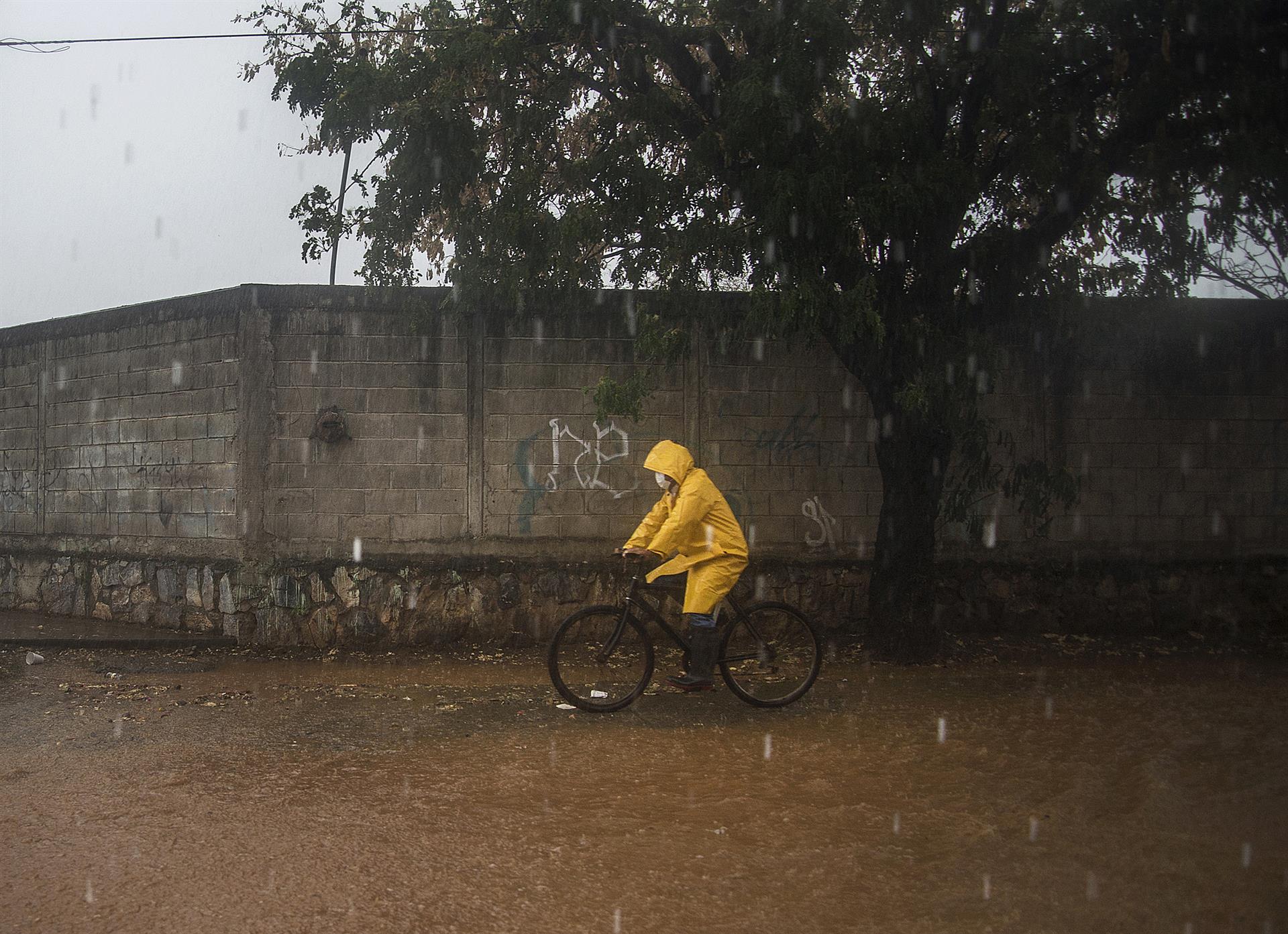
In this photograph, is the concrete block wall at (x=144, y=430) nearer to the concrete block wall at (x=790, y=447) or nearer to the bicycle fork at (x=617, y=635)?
the bicycle fork at (x=617, y=635)

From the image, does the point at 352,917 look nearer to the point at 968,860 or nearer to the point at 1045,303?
the point at 968,860

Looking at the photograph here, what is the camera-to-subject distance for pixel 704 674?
6.75m

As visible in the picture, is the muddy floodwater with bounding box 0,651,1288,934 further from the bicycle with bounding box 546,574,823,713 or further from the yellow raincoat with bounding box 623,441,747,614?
the yellow raincoat with bounding box 623,441,747,614

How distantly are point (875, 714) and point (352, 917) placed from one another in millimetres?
3938

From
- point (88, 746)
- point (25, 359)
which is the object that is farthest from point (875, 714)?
point (25, 359)

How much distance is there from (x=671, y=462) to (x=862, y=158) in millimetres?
2604

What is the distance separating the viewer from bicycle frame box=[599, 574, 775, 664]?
6754 millimetres

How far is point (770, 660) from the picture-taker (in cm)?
687

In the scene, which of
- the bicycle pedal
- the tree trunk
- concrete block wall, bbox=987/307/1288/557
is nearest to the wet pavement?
the bicycle pedal

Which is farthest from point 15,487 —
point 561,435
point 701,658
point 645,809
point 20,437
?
Result: point 645,809

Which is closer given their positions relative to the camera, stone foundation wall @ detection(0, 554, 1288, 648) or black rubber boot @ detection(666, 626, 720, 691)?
black rubber boot @ detection(666, 626, 720, 691)

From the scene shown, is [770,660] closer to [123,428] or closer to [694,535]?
[694,535]

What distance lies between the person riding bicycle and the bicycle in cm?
14

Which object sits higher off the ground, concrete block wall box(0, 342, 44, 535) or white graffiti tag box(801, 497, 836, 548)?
concrete block wall box(0, 342, 44, 535)
